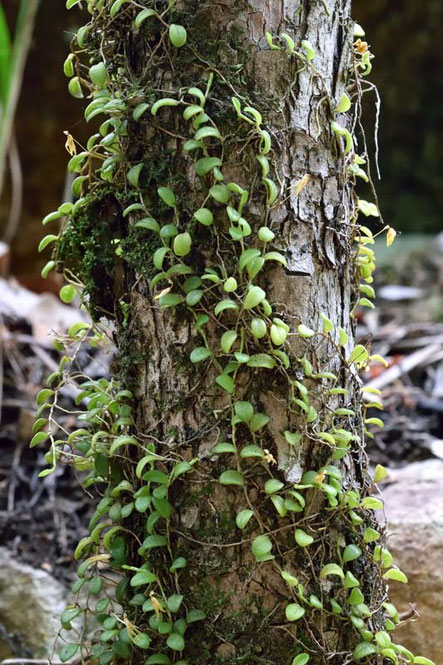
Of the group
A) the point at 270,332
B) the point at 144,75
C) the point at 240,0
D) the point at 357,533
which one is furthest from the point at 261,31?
the point at 357,533

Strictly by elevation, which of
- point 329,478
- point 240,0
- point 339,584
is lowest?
point 339,584

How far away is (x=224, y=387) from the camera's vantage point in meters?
1.21

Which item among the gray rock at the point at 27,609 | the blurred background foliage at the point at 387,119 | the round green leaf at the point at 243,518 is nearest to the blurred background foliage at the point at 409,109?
the blurred background foliage at the point at 387,119

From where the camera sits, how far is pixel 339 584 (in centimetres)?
132

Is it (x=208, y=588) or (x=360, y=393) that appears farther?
(x=360, y=393)

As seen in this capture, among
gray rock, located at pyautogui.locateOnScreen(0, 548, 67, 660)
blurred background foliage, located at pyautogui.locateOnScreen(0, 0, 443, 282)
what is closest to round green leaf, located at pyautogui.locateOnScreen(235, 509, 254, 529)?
gray rock, located at pyautogui.locateOnScreen(0, 548, 67, 660)

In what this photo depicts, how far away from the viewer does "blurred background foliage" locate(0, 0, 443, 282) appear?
647cm

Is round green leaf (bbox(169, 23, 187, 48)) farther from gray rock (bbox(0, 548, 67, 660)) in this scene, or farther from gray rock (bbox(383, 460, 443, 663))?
gray rock (bbox(0, 548, 67, 660))

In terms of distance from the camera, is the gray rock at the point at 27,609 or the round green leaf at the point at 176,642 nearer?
the round green leaf at the point at 176,642

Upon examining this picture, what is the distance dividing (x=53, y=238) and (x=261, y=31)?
56 cm

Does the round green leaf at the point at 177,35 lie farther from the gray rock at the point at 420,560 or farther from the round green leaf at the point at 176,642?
the gray rock at the point at 420,560

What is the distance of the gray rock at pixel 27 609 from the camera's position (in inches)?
77.3

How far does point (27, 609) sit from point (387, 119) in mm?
5953

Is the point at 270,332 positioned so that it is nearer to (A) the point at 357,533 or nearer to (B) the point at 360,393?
(B) the point at 360,393
